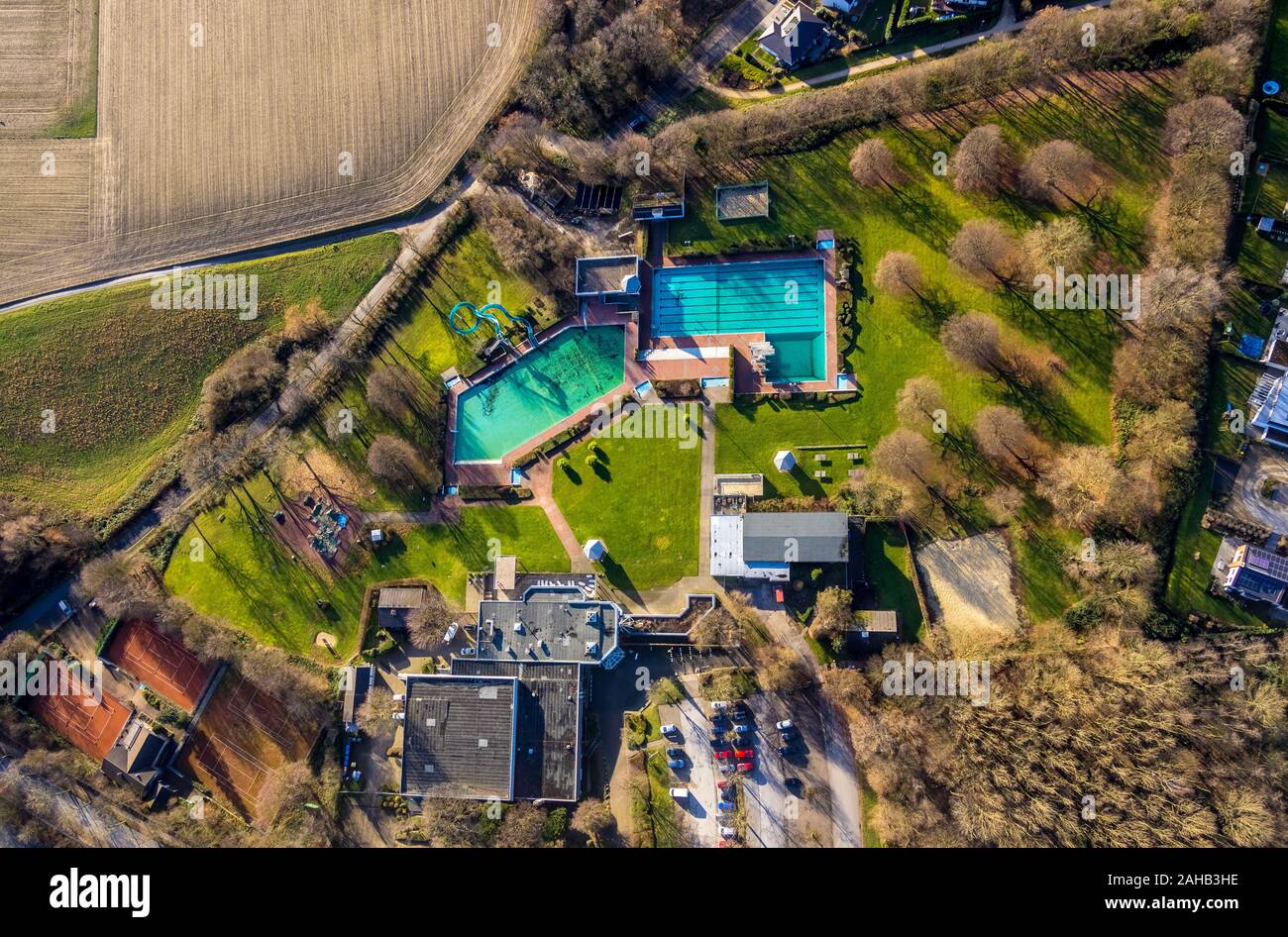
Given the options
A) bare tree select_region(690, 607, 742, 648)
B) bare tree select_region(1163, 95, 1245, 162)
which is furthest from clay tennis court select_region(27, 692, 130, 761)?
bare tree select_region(1163, 95, 1245, 162)

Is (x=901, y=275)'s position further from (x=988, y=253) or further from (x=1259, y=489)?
(x=1259, y=489)

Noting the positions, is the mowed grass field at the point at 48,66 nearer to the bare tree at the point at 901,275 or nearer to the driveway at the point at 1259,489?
the bare tree at the point at 901,275

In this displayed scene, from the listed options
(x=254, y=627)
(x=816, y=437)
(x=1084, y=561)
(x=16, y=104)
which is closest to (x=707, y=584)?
(x=816, y=437)

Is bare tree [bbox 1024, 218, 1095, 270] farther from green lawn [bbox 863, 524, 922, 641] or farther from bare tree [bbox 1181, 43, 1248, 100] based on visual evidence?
green lawn [bbox 863, 524, 922, 641]

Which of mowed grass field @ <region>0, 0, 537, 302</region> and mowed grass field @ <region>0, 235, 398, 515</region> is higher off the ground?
mowed grass field @ <region>0, 0, 537, 302</region>

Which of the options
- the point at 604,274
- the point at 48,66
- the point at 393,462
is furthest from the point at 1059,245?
the point at 48,66
